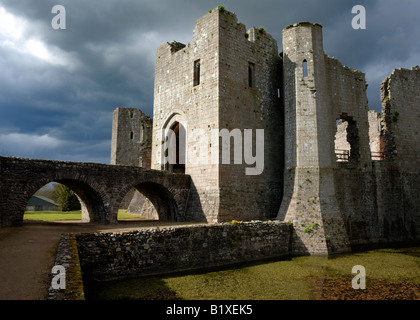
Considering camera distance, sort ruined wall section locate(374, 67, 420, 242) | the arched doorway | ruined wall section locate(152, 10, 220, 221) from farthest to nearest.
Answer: the arched doorway
ruined wall section locate(374, 67, 420, 242)
ruined wall section locate(152, 10, 220, 221)

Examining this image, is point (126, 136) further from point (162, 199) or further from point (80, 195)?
A: point (80, 195)

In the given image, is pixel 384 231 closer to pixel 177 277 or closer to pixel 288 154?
pixel 288 154

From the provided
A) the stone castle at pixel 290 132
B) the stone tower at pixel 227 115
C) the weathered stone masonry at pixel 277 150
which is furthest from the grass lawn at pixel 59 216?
the stone tower at pixel 227 115

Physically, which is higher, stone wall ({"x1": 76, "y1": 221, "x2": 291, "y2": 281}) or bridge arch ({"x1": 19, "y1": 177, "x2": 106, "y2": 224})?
bridge arch ({"x1": 19, "y1": 177, "x2": 106, "y2": 224})

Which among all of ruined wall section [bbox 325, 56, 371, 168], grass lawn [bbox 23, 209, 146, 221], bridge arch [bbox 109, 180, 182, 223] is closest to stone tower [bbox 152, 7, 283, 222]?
bridge arch [bbox 109, 180, 182, 223]

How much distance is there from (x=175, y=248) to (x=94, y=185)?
16.6 ft

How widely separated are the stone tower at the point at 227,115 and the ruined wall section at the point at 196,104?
0.05 metres

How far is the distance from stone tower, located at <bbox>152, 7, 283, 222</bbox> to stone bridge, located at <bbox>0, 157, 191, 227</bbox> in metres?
1.11

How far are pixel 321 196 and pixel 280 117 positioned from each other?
5.58 metres

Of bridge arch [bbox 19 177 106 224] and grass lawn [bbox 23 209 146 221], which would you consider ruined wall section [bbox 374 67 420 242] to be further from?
grass lawn [bbox 23 209 146 221]

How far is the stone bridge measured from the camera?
11.1m

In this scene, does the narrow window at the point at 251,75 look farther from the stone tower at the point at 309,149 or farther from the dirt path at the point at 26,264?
the dirt path at the point at 26,264

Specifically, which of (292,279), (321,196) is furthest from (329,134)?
(292,279)

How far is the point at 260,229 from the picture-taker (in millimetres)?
12680
